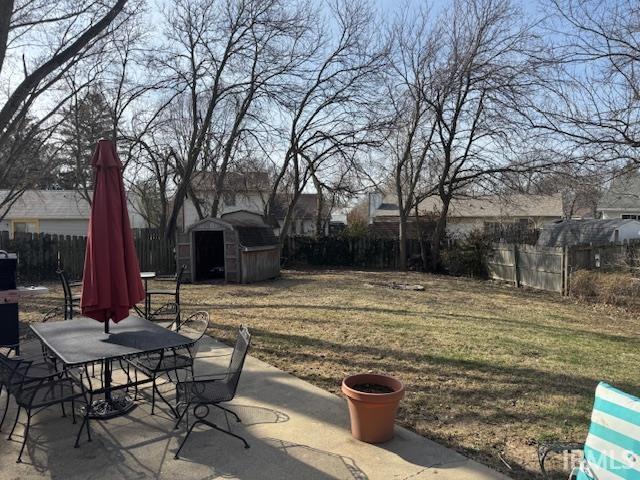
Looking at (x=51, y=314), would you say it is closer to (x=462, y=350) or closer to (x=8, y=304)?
(x=8, y=304)

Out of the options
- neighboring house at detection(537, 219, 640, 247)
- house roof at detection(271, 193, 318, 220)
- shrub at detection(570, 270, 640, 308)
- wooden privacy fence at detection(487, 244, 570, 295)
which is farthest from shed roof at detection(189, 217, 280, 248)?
house roof at detection(271, 193, 318, 220)

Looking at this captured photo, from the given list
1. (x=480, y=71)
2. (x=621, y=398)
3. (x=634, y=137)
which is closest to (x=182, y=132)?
(x=480, y=71)

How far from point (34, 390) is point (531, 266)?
15130 mm

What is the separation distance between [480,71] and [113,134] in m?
14.2

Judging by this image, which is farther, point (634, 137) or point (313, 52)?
point (313, 52)

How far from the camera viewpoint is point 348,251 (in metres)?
23.0

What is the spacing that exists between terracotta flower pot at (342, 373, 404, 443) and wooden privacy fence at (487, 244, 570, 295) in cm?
1222

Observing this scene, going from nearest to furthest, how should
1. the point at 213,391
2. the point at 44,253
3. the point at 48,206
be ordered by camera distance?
the point at 213,391 < the point at 44,253 < the point at 48,206

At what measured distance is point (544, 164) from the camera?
55.6 feet

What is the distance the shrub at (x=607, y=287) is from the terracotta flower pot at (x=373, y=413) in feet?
33.8

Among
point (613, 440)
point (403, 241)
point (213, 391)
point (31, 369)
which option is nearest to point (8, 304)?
point (31, 369)

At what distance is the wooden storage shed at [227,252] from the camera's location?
15125mm

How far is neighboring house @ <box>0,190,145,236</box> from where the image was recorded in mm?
30391

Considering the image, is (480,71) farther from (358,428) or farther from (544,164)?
(358,428)
